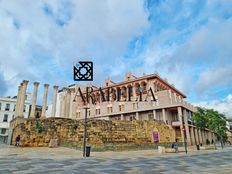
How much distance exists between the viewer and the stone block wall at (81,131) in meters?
27.8

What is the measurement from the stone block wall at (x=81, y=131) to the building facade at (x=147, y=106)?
458cm

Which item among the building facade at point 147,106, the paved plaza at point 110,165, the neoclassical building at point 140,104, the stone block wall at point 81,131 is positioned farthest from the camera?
the building facade at point 147,106

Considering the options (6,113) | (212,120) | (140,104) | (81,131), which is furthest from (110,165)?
(6,113)

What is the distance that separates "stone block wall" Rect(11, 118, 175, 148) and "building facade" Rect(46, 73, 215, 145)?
4.58m

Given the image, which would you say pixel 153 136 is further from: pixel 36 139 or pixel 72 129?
pixel 36 139

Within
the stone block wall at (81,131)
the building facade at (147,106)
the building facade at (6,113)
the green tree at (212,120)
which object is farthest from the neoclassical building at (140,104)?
the building facade at (6,113)

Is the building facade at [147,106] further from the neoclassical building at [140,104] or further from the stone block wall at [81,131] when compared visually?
the stone block wall at [81,131]

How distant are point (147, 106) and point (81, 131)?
2069 centimetres

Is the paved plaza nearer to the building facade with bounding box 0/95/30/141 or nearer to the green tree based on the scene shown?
the green tree

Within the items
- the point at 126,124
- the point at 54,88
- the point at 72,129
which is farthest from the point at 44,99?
the point at 126,124

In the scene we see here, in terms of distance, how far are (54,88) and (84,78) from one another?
32728 mm

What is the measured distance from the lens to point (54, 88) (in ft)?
156

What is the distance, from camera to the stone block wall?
27.8 metres

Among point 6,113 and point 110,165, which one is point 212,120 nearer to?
point 110,165
